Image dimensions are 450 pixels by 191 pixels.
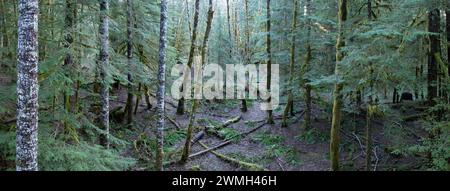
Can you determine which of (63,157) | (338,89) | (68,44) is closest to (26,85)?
(63,157)

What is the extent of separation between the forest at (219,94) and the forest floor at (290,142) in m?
0.08

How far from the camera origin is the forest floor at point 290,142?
14328 millimetres

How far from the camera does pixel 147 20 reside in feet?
58.7

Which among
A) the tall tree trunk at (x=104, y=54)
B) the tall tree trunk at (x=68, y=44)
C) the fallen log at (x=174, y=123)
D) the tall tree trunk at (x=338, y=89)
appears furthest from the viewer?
the fallen log at (x=174, y=123)

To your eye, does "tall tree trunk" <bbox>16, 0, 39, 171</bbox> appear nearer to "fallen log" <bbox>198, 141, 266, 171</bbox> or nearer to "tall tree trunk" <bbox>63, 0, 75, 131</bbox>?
"tall tree trunk" <bbox>63, 0, 75, 131</bbox>

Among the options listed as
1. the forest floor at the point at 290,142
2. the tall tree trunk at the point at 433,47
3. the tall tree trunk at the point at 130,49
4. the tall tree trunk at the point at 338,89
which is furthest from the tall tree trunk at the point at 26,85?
the tall tree trunk at the point at 433,47

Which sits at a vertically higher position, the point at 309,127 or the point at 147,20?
the point at 147,20

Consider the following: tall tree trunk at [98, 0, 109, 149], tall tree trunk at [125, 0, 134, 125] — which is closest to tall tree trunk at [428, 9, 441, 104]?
tall tree trunk at [98, 0, 109, 149]

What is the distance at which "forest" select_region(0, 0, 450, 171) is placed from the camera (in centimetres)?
933

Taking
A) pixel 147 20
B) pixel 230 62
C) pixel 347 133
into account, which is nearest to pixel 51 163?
pixel 147 20

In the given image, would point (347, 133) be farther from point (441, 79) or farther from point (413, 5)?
point (413, 5)

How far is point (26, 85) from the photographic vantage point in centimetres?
785

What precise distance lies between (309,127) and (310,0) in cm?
674

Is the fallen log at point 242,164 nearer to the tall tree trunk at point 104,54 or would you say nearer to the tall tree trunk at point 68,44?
the tall tree trunk at point 104,54
